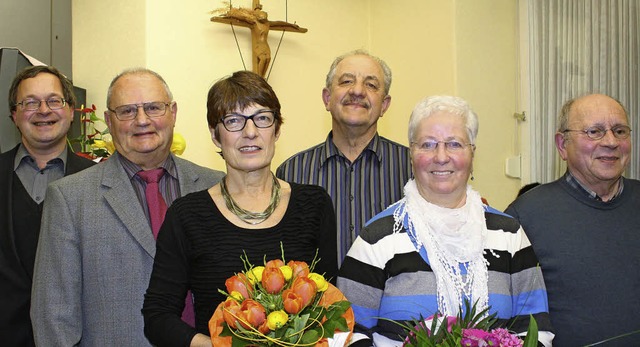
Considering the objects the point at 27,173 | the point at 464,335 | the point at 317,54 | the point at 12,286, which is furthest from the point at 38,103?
the point at 317,54

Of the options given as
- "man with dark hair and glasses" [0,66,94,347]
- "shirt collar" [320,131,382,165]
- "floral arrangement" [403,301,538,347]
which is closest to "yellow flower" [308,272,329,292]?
"floral arrangement" [403,301,538,347]

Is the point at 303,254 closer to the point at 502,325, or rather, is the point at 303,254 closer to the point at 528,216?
→ the point at 502,325

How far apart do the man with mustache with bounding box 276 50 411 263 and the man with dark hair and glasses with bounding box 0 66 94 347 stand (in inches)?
35.3

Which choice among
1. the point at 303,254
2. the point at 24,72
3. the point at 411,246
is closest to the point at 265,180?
the point at 303,254

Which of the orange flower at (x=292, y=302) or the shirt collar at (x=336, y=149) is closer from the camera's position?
the orange flower at (x=292, y=302)

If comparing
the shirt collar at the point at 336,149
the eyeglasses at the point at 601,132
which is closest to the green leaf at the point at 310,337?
the shirt collar at the point at 336,149

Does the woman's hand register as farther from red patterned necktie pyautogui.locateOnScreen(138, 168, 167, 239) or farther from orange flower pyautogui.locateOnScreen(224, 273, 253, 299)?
red patterned necktie pyautogui.locateOnScreen(138, 168, 167, 239)

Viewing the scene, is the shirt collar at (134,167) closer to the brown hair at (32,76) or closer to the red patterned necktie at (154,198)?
the red patterned necktie at (154,198)

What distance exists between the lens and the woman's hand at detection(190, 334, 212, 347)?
1.76 m

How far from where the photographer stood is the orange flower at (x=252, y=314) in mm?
1525

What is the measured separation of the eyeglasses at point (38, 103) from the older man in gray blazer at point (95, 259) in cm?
58

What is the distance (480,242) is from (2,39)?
3086 millimetres

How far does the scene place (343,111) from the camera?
277 centimetres

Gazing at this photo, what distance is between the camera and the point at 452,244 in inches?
79.0
